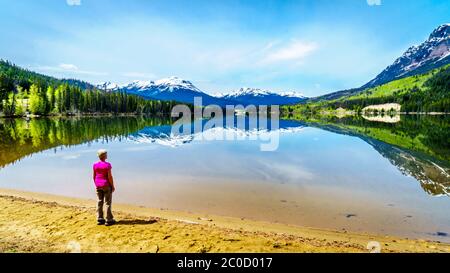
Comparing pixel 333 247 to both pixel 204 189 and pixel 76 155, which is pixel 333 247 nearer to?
pixel 204 189

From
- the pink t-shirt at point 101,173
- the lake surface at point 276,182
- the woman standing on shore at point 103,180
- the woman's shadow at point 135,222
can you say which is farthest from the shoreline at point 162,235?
the pink t-shirt at point 101,173

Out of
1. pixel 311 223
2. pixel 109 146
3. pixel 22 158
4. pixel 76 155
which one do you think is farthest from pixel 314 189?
pixel 109 146

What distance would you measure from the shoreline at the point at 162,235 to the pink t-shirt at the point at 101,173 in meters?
1.94

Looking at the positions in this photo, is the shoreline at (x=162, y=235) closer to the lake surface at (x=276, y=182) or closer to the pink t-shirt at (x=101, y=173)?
the lake surface at (x=276, y=182)

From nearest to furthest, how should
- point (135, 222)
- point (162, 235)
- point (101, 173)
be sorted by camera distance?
point (162, 235) < point (101, 173) < point (135, 222)

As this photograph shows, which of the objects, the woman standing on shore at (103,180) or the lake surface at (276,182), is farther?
the lake surface at (276,182)

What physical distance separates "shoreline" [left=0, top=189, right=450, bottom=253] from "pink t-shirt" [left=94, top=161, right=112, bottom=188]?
6.37 feet

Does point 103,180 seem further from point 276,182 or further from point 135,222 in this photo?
point 276,182

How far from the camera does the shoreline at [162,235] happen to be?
12.4 metres

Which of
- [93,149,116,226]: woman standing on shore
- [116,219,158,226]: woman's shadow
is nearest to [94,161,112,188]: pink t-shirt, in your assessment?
[93,149,116,226]: woman standing on shore

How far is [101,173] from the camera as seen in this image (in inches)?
578

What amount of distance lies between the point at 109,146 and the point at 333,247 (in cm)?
4539

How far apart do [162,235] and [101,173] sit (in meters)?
3.95

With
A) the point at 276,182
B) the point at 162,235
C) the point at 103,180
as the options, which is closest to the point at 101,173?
the point at 103,180
